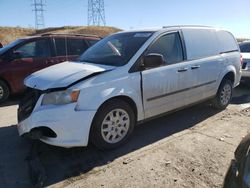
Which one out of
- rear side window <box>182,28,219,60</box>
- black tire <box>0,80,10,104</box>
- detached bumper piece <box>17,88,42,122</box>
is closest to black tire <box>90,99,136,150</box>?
detached bumper piece <box>17,88,42,122</box>

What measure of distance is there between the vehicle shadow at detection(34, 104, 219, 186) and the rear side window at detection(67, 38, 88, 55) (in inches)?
147

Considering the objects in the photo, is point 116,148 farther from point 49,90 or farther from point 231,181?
point 231,181

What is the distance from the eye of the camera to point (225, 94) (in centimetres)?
626

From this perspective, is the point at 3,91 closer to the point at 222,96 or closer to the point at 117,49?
the point at 117,49

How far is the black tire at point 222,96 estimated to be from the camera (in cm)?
609

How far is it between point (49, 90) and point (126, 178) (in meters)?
1.51

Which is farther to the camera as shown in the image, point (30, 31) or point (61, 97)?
point (30, 31)

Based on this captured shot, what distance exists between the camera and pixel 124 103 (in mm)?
4199

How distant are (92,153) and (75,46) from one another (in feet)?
15.5

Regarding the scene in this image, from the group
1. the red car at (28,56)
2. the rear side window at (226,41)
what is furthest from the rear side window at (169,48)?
the red car at (28,56)

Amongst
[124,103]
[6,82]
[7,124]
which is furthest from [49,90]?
[6,82]

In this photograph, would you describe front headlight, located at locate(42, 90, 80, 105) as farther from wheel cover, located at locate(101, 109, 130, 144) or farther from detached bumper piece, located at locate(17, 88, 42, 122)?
wheel cover, located at locate(101, 109, 130, 144)

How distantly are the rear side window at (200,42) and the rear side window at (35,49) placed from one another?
4.04 meters

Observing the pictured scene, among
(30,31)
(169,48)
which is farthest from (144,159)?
(30,31)
